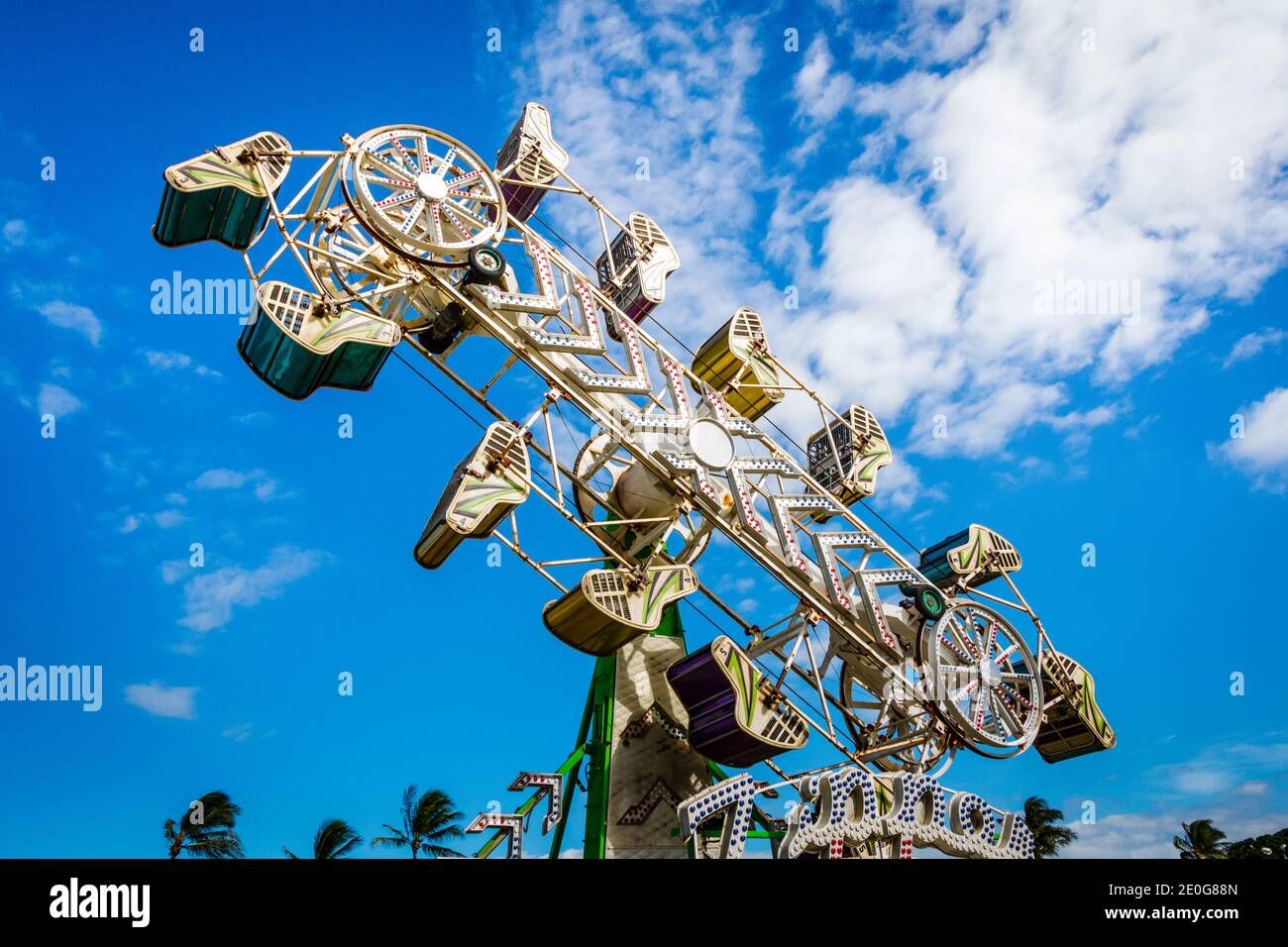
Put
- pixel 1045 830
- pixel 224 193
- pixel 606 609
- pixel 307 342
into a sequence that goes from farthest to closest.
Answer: pixel 1045 830, pixel 606 609, pixel 224 193, pixel 307 342

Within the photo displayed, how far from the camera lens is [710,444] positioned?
16.5m

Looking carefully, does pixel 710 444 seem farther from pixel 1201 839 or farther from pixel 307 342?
pixel 1201 839

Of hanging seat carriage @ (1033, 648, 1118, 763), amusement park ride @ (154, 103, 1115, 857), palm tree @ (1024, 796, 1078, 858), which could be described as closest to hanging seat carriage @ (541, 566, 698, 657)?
amusement park ride @ (154, 103, 1115, 857)

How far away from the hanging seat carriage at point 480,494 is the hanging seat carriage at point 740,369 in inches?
216

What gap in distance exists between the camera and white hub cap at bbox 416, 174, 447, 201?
14.7m

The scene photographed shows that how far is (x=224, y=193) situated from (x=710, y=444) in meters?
7.84

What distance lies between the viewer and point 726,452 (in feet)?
54.6

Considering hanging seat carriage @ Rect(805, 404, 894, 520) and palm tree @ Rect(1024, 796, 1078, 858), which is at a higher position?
hanging seat carriage @ Rect(805, 404, 894, 520)

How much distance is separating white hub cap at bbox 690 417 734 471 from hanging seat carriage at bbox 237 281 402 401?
16.4 ft

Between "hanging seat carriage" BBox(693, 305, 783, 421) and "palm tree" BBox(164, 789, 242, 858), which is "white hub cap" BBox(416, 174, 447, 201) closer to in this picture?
"hanging seat carriage" BBox(693, 305, 783, 421)

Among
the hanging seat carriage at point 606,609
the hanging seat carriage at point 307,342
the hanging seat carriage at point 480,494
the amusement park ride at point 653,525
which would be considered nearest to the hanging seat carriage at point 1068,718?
the amusement park ride at point 653,525

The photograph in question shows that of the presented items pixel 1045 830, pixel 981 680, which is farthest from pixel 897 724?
pixel 1045 830

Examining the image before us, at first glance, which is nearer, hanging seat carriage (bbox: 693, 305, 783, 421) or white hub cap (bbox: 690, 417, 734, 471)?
white hub cap (bbox: 690, 417, 734, 471)

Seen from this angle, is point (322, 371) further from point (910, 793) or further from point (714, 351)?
point (910, 793)
